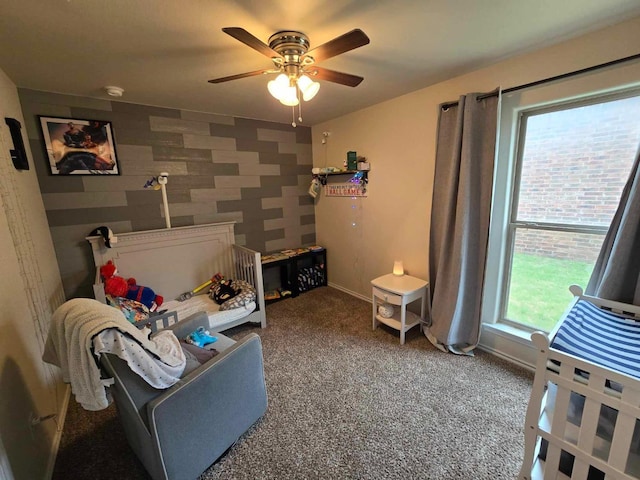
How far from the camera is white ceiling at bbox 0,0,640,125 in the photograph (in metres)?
1.26

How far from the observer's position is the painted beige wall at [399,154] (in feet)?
5.48

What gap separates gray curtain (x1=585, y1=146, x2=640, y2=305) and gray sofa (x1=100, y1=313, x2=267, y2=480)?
7.13ft

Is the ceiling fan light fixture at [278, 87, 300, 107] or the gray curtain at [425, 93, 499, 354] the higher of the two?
the ceiling fan light fixture at [278, 87, 300, 107]

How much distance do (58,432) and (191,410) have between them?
111cm

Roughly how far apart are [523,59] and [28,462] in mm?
3690

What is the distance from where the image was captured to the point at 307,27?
1.43 meters

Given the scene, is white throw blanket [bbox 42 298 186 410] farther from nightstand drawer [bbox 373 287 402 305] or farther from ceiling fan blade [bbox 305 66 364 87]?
nightstand drawer [bbox 373 287 402 305]

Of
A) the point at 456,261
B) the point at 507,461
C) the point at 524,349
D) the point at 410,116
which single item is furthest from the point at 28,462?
the point at 410,116

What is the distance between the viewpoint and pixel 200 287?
2.99 meters

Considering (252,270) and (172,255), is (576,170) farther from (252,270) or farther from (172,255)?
(172,255)

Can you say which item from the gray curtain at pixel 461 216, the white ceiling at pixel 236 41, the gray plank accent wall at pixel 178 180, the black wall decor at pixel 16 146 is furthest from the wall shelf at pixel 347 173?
the black wall decor at pixel 16 146

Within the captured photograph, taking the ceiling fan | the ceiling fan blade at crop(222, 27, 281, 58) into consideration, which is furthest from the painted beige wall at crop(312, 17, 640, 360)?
the ceiling fan blade at crop(222, 27, 281, 58)

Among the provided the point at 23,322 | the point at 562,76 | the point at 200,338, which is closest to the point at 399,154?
the point at 562,76

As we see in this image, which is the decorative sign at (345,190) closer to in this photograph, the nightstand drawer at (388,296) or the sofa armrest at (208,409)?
the nightstand drawer at (388,296)
